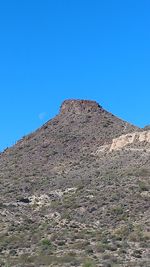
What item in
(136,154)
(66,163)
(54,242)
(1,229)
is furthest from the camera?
(66,163)

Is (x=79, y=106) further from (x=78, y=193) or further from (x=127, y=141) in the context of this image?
(x=78, y=193)

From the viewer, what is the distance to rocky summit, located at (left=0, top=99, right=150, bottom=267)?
146ft

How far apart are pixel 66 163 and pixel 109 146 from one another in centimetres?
662

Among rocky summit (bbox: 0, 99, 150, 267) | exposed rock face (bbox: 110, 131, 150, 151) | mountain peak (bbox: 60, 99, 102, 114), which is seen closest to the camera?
rocky summit (bbox: 0, 99, 150, 267)

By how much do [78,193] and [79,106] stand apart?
38338mm

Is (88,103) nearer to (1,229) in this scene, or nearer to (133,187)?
(133,187)

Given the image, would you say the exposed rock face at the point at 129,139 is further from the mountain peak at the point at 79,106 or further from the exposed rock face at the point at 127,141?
the mountain peak at the point at 79,106

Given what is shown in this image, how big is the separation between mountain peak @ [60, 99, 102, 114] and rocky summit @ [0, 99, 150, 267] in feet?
0.51

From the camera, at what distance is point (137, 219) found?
52.8m

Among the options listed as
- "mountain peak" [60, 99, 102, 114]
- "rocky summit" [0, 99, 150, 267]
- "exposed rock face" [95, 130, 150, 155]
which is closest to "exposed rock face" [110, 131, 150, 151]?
"exposed rock face" [95, 130, 150, 155]

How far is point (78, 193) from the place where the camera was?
62.2 metres

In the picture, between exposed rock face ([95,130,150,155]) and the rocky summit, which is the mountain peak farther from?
exposed rock face ([95,130,150,155])

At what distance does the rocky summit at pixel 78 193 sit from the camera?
4453 centimetres

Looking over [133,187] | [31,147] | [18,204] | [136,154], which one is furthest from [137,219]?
[31,147]
